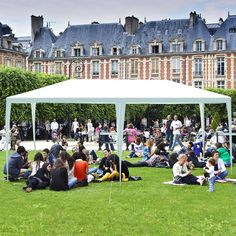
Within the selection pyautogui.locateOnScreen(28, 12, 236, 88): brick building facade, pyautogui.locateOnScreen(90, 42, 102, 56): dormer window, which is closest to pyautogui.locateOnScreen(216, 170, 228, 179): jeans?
pyautogui.locateOnScreen(28, 12, 236, 88): brick building facade

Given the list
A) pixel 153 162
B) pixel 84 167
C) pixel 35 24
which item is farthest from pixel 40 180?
pixel 35 24

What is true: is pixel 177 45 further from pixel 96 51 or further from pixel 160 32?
pixel 96 51

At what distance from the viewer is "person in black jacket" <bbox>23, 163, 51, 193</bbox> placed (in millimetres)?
10584

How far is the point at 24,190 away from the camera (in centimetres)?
1052

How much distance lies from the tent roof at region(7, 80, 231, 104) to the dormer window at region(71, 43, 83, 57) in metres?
43.1

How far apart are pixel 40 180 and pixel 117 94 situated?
247cm

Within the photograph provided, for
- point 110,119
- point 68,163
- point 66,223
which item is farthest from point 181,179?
point 110,119

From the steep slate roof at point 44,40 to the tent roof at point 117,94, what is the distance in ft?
147

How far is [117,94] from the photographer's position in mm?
11227

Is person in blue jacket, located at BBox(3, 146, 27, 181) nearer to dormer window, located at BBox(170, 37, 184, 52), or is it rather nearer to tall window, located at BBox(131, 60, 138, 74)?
dormer window, located at BBox(170, 37, 184, 52)

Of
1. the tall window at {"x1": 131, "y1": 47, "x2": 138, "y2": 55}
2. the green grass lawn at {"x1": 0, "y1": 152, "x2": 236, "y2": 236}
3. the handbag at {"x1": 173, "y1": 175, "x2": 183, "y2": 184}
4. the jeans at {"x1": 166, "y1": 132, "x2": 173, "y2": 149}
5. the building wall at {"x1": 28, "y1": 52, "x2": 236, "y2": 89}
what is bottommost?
the green grass lawn at {"x1": 0, "y1": 152, "x2": 236, "y2": 236}

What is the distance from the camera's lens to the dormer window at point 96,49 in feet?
180

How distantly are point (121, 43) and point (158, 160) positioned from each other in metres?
40.5

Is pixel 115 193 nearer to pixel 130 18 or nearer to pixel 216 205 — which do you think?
pixel 216 205
